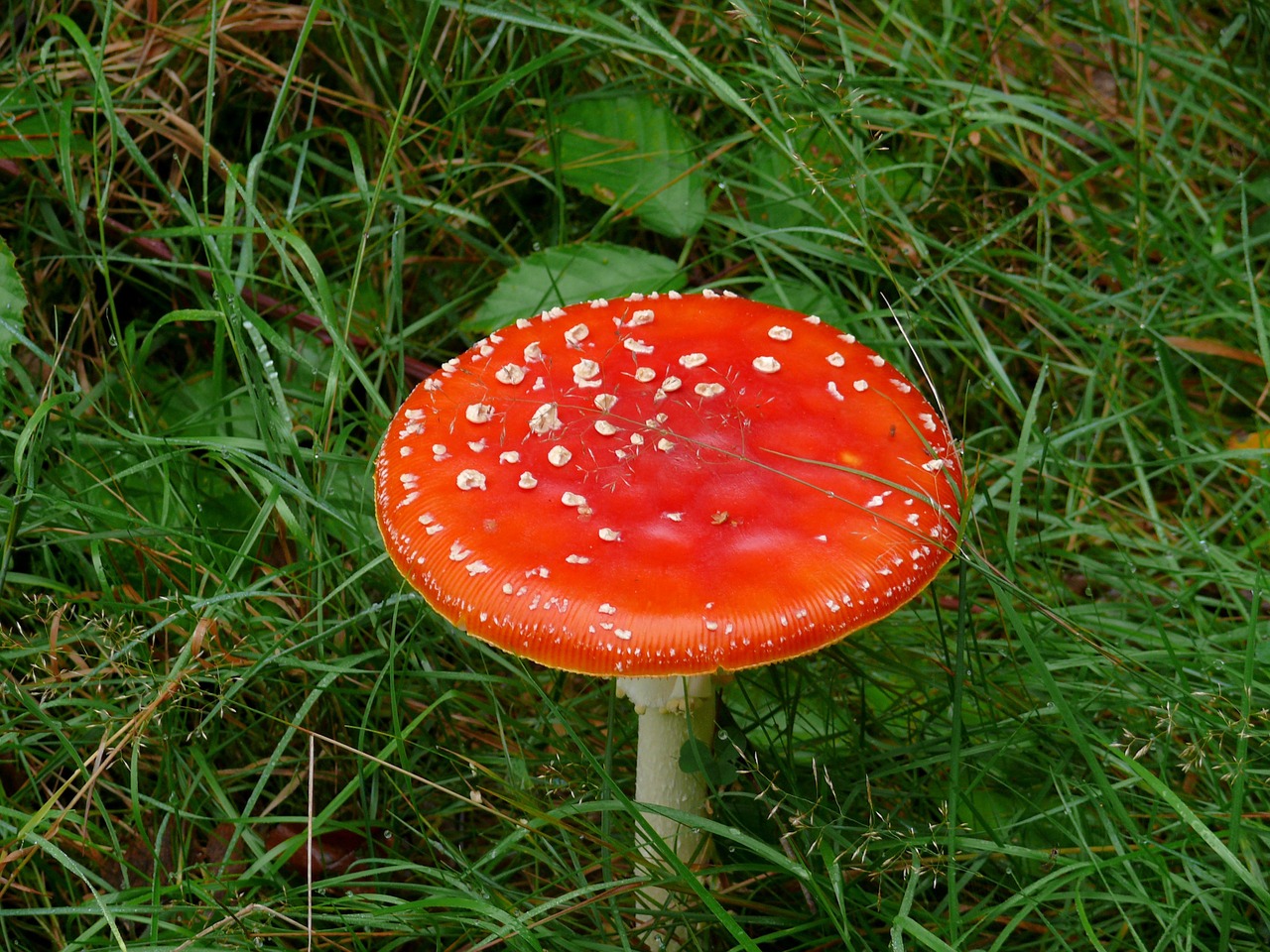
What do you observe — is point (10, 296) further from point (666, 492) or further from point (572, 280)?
point (666, 492)

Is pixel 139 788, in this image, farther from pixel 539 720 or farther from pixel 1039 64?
pixel 1039 64

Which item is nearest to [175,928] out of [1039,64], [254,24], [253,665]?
[253,665]

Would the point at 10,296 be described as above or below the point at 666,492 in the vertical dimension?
below

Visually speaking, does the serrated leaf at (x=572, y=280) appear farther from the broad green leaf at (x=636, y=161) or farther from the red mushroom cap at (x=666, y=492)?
the red mushroom cap at (x=666, y=492)

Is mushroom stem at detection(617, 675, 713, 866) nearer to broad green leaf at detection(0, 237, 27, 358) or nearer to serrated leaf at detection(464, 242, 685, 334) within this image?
serrated leaf at detection(464, 242, 685, 334)

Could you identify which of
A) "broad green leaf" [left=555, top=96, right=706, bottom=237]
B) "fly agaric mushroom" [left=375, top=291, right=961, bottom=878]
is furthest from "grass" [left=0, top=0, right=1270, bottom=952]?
"fly agaric mushroom" [left=375, top=291, right=961, bottom=878]

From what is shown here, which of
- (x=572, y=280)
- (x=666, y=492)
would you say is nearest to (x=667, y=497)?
(x=666, y=492)

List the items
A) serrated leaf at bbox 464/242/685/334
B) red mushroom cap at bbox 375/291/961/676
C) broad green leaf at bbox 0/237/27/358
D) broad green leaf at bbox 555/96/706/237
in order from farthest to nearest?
1. broad green leaf at bbox 555/96/706/237
2. serrated leaf at bbox 464/242/685/334
3. broad green leaf at bbox 0/237/27/358
4. red mushroom cap at bbox 375/291/961/676
